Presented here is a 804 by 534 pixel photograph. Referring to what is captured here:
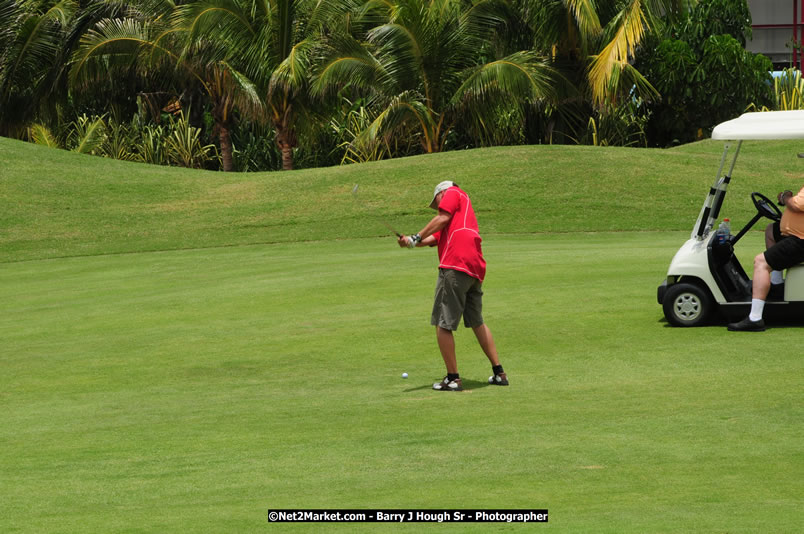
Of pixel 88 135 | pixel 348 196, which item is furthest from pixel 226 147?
pixel 348 196

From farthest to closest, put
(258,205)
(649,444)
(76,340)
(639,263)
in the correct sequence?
1. (258,205)
2. (639,263)
3. (76,340)
4. (649,444)

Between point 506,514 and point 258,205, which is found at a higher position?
point 506,514

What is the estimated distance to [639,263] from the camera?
15961 mm

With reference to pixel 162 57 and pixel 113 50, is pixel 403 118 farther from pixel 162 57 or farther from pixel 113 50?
pixel 113 50

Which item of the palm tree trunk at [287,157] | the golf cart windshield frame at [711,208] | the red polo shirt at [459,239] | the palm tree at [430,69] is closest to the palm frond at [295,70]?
the palm tree at [430,69]

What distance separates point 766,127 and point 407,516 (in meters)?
6.51

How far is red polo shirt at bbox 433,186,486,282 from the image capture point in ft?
28.9

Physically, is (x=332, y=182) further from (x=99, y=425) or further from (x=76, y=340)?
(x=99, y=425)

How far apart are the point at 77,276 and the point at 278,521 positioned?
14.1 m

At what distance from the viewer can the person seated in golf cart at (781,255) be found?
10516mm

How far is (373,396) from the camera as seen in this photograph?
876cm

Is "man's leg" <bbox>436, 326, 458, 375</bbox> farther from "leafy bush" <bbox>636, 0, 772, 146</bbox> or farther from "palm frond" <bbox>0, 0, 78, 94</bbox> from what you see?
"palm frond" <bbox>0, 0, 78, 94</bbox>

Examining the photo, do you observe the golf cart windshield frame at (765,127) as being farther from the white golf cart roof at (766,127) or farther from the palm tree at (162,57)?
the palm tree at (162,57)

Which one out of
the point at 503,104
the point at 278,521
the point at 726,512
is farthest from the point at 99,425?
the point at 503,104
